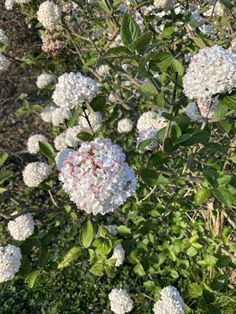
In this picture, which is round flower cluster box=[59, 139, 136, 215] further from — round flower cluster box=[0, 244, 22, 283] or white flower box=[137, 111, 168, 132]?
white flower box=[137, 111, 168, 132]

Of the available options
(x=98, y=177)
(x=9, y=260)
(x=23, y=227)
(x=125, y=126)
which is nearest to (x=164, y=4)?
(x=125, y=126)

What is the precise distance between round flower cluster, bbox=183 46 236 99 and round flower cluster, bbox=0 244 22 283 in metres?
1.04

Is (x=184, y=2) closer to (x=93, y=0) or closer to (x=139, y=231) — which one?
(x=93, y=0)

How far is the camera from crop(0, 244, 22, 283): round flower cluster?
6.10ft

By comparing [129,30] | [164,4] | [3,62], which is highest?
[129,30]

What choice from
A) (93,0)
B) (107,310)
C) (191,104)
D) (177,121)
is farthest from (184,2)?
(107,310)

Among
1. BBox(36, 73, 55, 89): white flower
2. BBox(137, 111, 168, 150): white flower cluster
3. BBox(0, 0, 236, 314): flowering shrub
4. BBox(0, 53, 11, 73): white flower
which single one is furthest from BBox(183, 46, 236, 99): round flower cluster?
BBox(36, 73, 55, 89): white flower

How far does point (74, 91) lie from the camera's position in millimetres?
1754

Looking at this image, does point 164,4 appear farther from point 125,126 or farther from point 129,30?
point 125,126

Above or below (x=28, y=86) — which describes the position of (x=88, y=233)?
above

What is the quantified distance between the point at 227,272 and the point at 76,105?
175 centimetres

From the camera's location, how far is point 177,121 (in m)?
1.54

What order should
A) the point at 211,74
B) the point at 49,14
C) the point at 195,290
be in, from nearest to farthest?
1. the point at 211,74
2. the point at 195,290
3. the point at 49,14

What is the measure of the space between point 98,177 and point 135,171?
0.38 meters
